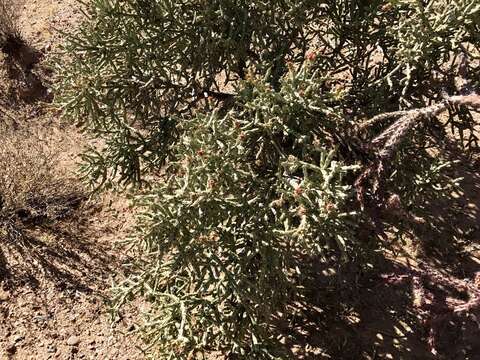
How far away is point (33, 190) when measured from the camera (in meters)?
6.69

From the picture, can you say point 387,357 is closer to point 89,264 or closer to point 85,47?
point 89,264

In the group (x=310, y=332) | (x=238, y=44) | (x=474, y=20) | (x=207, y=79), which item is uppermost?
(x=474, y=20)

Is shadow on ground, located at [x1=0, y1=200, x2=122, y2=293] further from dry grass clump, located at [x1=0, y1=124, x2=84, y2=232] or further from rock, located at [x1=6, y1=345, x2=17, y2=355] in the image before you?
rock, located at [x1=6, y1=345, x2=17, y2=355]

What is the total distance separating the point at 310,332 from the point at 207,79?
9.34 ft

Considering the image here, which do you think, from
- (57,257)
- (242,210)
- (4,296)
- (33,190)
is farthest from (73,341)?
(242,210)

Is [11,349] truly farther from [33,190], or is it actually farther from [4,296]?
[33,190]

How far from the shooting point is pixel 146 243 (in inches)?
147

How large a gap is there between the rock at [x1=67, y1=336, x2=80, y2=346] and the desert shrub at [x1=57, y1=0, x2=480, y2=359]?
151 centimetres

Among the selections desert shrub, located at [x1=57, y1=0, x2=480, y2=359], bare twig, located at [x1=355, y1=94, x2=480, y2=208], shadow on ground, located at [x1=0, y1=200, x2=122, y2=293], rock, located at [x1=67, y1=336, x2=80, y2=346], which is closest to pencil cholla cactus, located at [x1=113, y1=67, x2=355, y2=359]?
desert shrub, located at [x1=57, y1=0, x2=480, y2=359]

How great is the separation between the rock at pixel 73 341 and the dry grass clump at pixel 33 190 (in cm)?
168

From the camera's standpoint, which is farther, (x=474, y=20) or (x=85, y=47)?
(x=85, y=47)

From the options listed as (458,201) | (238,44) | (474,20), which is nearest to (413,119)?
(474,20)

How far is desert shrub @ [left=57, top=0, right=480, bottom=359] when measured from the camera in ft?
11.5

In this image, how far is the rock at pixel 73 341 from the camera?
18.1ft
